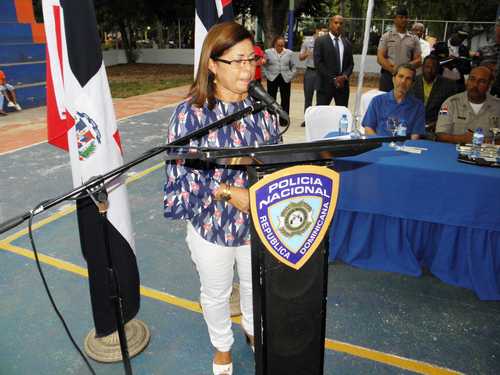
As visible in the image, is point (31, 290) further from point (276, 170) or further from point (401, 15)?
point (401, 15)

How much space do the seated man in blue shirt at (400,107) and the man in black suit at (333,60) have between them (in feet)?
10.5

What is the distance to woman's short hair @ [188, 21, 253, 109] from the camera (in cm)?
166

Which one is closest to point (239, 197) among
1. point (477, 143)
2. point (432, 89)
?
point (477, 143)

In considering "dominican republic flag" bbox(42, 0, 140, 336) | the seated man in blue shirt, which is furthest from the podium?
the seated man in blue shirt

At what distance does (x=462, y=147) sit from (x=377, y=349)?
180 centimetres

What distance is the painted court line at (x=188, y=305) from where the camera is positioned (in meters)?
2.41

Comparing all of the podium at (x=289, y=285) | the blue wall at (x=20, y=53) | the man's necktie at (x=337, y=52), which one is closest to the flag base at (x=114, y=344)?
the podium at (x=289, y=285)

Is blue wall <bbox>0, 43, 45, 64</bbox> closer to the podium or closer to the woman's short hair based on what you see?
the woman's short hair

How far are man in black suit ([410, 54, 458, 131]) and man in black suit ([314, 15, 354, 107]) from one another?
1552mm

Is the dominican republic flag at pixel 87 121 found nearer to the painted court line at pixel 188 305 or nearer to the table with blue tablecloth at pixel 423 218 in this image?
the painted court line at pixel 188 305

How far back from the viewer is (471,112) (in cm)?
403

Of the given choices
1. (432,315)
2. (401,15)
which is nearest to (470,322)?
(432,315)

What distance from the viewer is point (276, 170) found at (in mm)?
1331

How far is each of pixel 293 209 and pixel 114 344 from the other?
1.78 meters
